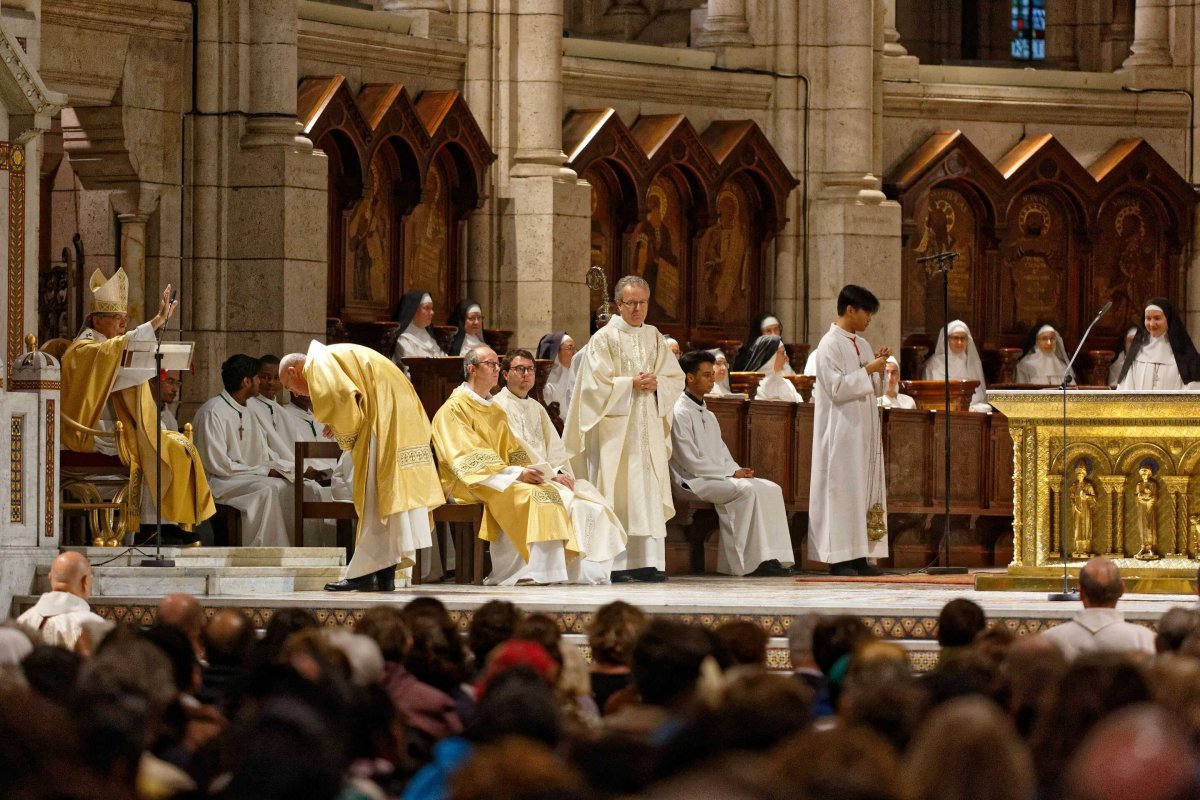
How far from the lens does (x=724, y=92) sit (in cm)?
1830

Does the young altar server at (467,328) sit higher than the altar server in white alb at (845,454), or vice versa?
the young altar server at (467,328)

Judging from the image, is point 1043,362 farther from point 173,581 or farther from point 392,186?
point 173,581

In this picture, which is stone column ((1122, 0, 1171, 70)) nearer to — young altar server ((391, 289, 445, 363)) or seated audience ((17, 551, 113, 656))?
young altar server ((391, 289, 445, 363))

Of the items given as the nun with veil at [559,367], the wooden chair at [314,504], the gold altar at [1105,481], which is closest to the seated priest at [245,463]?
the wooden chair at [314,504]

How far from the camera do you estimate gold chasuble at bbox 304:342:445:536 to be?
10.8 m

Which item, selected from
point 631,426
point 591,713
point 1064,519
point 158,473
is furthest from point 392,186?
point 591,713

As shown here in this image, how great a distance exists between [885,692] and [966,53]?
754 inches

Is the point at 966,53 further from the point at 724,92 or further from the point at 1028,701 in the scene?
the point at 1028,701

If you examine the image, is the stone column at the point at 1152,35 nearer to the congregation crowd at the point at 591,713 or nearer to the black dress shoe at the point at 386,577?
the black dress shoe at the point at 386,577

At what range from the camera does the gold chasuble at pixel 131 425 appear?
37.6 ft

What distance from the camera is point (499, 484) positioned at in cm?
1160

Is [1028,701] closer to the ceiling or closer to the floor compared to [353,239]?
closer to the floor

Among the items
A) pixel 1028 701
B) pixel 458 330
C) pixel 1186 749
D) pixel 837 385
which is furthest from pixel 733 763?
pixel 458 330

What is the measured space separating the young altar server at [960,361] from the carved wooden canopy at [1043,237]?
0.61 meters
